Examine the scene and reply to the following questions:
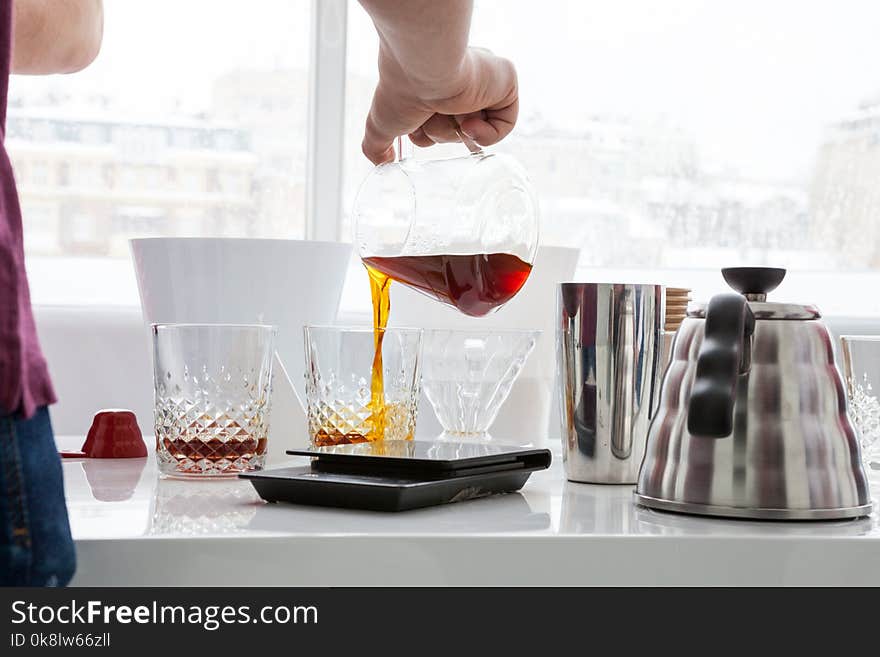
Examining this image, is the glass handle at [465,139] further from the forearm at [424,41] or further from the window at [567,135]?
the window at [567,135]

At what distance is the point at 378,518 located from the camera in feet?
2.29

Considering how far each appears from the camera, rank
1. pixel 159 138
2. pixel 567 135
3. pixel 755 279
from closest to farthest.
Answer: pixel 755 279
pixel 159 138
pixel 567 135

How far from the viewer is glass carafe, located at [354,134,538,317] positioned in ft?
2.98

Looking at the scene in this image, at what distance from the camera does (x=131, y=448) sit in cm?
112

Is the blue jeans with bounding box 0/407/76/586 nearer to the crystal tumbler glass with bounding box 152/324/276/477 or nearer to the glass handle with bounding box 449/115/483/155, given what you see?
the crystal tumbler glass with bounding box 152/324/276/477

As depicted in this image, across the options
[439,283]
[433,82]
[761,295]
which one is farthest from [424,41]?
[761,295]

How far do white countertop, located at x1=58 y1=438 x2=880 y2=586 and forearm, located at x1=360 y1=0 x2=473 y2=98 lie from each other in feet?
1.13

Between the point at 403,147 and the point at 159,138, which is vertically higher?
the point at 159,138

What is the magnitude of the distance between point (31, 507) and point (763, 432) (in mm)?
478

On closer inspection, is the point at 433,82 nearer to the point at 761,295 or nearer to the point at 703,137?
the point at 761,295

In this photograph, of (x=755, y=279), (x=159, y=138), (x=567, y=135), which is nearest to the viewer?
(x=755, y=279)
